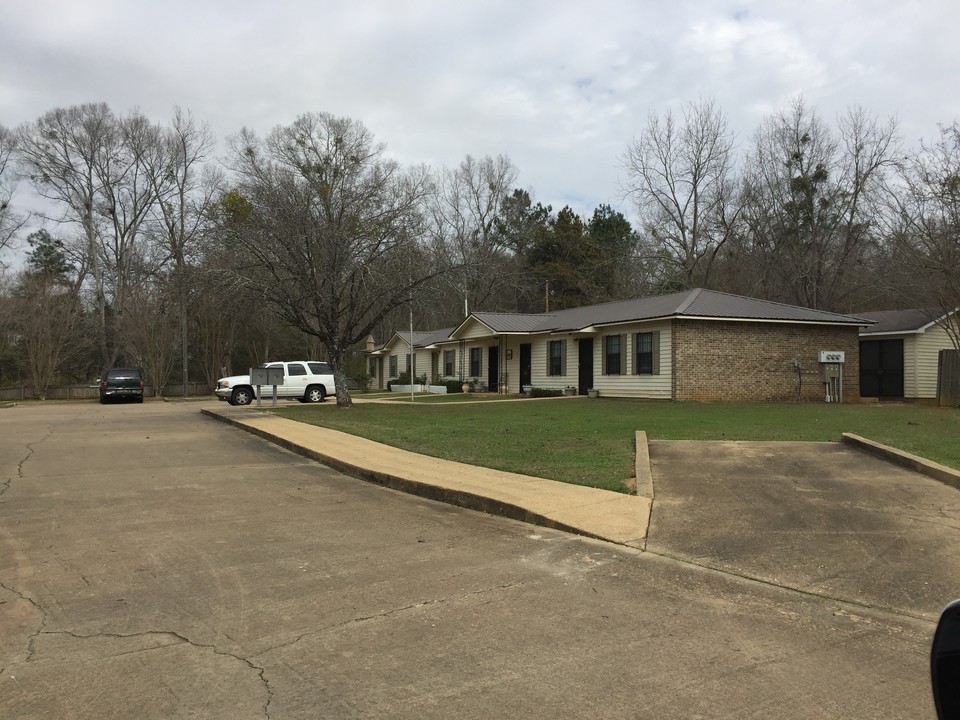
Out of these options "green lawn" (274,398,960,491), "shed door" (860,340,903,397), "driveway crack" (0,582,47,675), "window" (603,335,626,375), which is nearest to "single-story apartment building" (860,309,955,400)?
"shed door" (860,340,903,397)

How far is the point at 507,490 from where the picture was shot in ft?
26.9

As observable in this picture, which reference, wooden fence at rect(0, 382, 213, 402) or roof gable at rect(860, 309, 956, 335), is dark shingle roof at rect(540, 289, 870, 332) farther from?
wooden fence at rect(0, 382, 213, 402)

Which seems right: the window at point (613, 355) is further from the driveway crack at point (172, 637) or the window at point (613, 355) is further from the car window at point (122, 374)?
the car window at point (122, 374)

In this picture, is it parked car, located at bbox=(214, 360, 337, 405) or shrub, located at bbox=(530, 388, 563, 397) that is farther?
shrub, located at bbox=(530, 388, 563, 397)

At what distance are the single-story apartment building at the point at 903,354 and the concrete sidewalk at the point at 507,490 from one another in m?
19.2

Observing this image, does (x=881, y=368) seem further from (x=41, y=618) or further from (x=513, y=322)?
(x=41, y=618)

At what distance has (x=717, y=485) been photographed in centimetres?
A: 856

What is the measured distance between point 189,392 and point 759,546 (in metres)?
46.4

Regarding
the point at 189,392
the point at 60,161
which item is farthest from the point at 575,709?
the point at 60,161

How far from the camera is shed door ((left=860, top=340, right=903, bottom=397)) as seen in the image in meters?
26.5

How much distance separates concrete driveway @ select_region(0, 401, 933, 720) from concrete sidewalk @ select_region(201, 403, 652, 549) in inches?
10.4

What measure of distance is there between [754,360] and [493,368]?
42.6 feet

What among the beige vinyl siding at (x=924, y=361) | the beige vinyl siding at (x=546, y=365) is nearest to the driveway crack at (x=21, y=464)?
the beige vinyl siding at (x=546, y=365)

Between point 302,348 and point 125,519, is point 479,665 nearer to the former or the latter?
point 125,519
